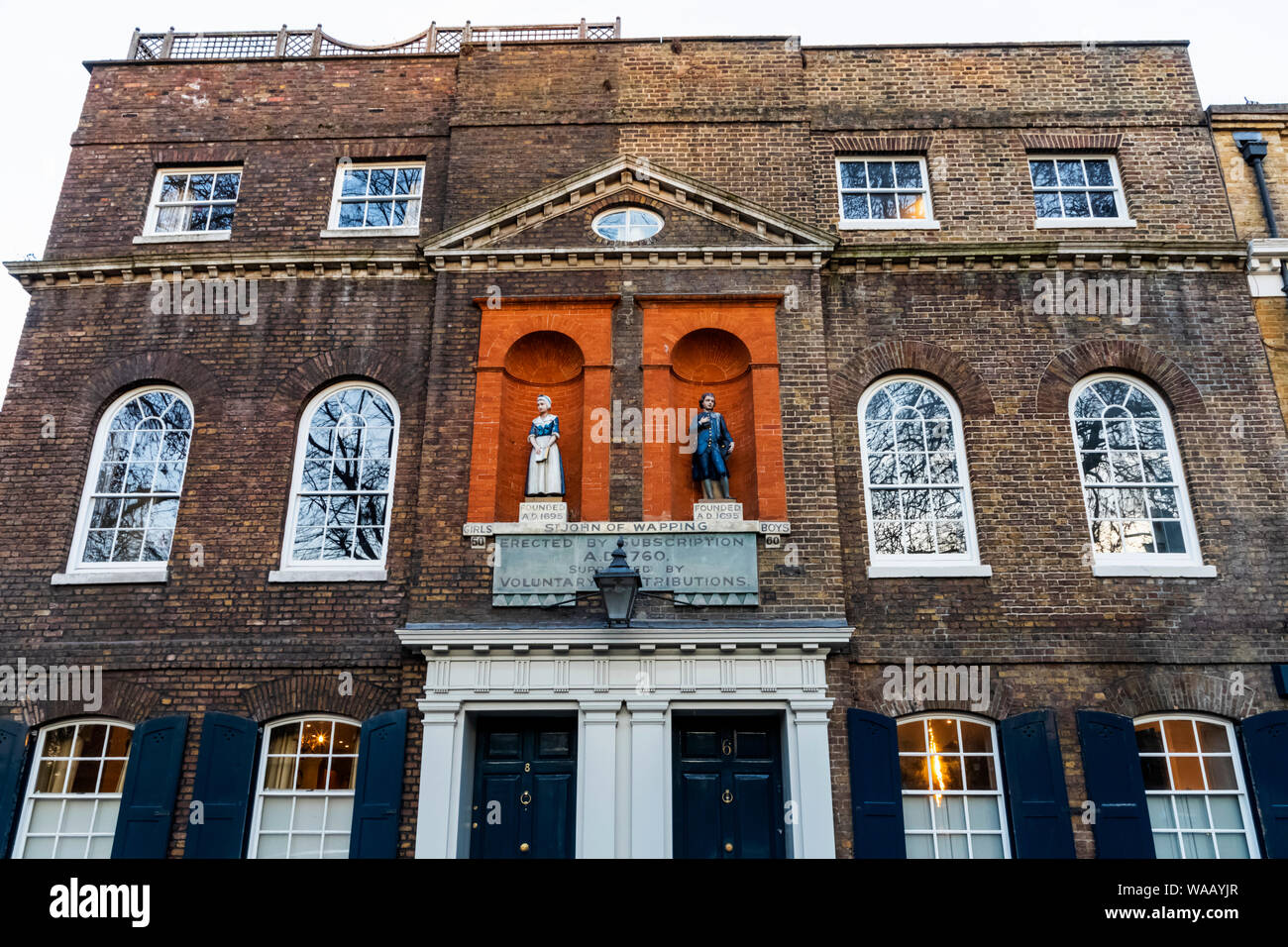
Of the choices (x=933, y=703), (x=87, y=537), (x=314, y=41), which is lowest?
(x=933, y=703)

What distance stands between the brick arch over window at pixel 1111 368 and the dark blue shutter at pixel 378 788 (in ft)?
28.6

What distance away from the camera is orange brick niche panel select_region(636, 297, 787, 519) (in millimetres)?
11391

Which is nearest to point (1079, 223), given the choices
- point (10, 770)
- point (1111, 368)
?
point (1111, 368)

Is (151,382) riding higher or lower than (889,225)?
lower

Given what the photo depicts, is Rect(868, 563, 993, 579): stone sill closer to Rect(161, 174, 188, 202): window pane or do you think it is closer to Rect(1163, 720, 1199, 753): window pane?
Rect(1163, 720, 1199, 753): window pane

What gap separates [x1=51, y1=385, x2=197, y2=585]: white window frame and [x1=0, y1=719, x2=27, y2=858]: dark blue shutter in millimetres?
1730

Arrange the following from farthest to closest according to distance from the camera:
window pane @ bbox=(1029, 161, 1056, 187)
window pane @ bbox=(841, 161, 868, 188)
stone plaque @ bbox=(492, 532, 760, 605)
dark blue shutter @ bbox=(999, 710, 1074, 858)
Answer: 1. window pane @ bbox=(841, 161, 868, 188)
2. window pane @ bbox=(1029, 161, 1056, 187)
3. stone plaque @ bbox=(492, 532, 760, 605)
4. dark blue shutter @ bbox=(999, 710, 1074, 858)

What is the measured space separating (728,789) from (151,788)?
6336 mm

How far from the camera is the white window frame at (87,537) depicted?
36.9 ft

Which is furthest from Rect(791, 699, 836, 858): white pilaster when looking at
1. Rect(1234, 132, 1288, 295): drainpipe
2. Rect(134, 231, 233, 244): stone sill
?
Rect(134, 231, 233, 244): stone sill

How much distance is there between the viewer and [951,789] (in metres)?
10.3

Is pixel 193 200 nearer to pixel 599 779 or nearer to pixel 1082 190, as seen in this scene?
pixel 599 779

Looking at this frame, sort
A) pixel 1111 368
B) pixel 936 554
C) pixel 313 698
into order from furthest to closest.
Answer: pixel 1111 368 < pixel 936 554 < pixel 313 698

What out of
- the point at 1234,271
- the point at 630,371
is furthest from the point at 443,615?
the point at 1234,271
